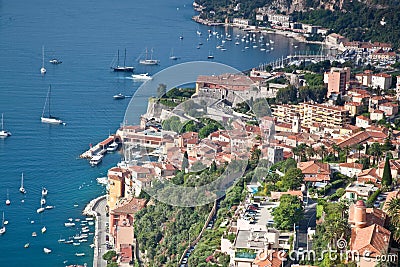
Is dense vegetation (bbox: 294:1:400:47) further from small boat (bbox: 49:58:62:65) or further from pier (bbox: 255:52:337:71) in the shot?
small boat (bbox: 49:58:62:65)

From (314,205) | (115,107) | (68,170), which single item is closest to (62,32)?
(115,107)

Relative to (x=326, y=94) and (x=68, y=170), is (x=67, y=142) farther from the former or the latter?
(x=326, y=94)

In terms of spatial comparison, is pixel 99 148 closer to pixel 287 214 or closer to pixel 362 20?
pixel 287 214

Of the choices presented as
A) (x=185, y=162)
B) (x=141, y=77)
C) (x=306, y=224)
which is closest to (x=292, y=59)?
(x=141, y=77)

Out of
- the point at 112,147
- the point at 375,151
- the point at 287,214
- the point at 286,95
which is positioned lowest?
the point at 112,147

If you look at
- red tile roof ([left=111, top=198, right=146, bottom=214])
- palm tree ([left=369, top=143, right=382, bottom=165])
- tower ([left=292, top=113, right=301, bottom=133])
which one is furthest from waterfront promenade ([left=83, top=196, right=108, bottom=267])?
palm tree ([left=369, top=143, right=382, bottom=165])
